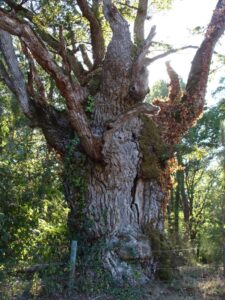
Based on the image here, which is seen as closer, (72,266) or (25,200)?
(25,200)

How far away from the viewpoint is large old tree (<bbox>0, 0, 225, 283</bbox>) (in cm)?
859

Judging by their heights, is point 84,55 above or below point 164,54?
above

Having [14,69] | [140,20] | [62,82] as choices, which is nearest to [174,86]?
[140,20]

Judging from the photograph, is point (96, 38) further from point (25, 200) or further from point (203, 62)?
point (25, 200)

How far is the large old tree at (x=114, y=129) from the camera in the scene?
859 centimetres

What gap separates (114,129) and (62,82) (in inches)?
57.3

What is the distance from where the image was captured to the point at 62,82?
8422mm

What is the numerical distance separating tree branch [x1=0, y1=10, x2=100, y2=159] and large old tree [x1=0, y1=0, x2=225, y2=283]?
2 cm

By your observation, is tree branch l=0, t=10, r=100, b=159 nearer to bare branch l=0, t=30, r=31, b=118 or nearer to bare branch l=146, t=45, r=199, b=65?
bare branch l=0, t=30, r=31, b=118

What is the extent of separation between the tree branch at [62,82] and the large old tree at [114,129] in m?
0.02

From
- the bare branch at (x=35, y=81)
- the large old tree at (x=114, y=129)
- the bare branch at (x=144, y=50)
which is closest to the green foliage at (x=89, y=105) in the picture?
the large old tree at (x=114, y=129)

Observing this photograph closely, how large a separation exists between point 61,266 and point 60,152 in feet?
8.82

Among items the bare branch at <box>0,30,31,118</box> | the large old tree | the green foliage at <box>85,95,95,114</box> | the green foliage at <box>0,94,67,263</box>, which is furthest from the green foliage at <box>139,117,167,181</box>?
the bare branch at <box>0,30,31,118</box>

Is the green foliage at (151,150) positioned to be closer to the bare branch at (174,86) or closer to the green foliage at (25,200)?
the bare branch at (174,86)
